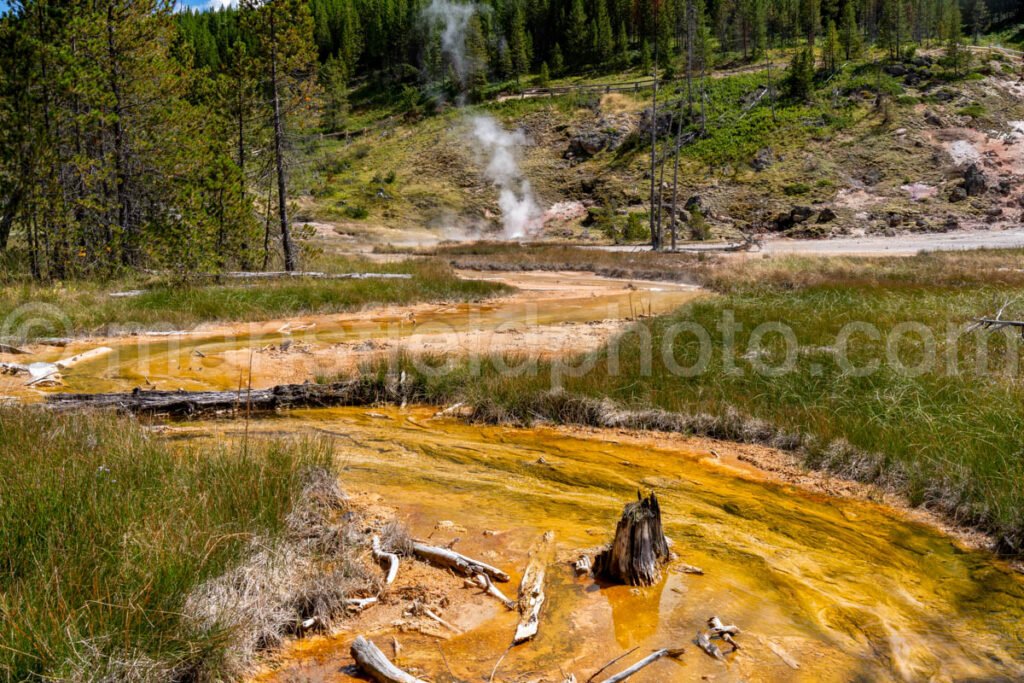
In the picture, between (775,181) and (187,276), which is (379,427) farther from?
(775,181)

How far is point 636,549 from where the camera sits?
13.4 feet

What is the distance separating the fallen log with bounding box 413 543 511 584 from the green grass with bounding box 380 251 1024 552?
3.48 metres

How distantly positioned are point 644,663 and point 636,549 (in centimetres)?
92

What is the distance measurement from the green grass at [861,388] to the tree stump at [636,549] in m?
2.59

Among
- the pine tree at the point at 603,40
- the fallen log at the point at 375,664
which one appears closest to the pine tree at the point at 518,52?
the pine tree at the point at 603,40

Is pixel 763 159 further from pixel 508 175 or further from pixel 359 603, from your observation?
pixel 359 603

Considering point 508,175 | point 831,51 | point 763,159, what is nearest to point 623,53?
point 831,51

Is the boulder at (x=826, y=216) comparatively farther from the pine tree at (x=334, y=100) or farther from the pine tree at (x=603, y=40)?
the pine tree at (x=334, y=100)

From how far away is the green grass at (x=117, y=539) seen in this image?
2562mm

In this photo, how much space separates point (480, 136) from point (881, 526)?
200 ft

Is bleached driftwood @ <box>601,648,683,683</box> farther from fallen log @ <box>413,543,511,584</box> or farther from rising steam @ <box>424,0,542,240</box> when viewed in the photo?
rising steam @ <box>424,0,542,240</box>

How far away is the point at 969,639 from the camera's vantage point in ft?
12.5

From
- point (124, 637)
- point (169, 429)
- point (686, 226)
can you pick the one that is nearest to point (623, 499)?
point (124, 637)

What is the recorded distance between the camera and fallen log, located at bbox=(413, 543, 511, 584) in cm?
411
